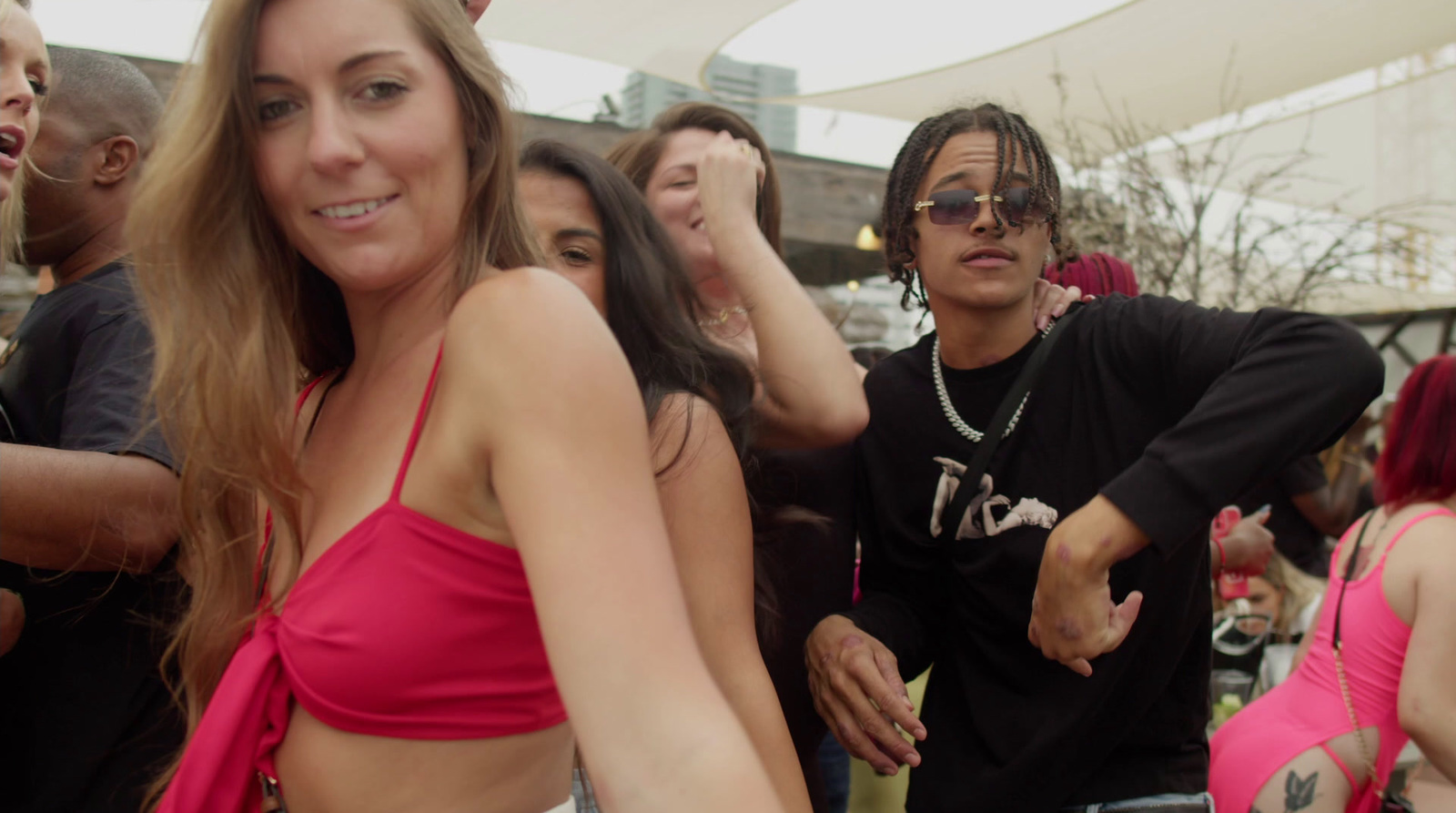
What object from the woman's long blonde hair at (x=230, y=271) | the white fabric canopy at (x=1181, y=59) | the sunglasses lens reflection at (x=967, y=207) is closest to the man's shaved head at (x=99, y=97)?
the woman's long blonde hair at (x=230, y=271)

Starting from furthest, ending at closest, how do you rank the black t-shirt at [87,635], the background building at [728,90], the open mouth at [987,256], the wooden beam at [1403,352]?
the wooden beam at [1403,352] → the background building at [728,90] → the open mouth at [987,256] → the black t-shirt at [87,635]

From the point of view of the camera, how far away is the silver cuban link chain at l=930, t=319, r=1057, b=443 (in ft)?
7.06

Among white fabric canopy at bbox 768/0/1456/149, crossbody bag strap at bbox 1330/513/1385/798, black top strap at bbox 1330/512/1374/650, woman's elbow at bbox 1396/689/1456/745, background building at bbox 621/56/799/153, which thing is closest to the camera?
woman's elbow at bbox 1396/689/1456/745

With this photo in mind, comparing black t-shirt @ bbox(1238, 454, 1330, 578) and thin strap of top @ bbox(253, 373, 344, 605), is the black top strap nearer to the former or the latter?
black t-shirt @ bbox(1238, 454, 1330, 578)

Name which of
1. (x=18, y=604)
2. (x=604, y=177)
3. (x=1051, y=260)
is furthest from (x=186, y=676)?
(x=1051, y=260)

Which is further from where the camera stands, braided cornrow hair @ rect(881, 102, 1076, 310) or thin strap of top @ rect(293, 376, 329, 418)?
braided cornrow hair @ rect(881, 102, 1076, 310)

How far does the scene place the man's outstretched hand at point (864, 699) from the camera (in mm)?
1899

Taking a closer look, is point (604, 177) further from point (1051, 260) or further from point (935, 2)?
point (935, 2)

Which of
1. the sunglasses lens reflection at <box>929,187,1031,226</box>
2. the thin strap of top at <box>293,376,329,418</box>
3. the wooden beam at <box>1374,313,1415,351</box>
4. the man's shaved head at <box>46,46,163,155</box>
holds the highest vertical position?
the man's shaved head at <box>46,46,163,155</box>

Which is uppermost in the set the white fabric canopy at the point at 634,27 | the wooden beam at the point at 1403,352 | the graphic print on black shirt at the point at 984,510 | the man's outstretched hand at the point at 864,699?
the white fabric canopy at the point at 634,27

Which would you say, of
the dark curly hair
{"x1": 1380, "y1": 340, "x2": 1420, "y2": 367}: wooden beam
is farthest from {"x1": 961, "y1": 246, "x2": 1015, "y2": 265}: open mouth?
{"x1": 1380, "y1": 340, "x2": 1420, "y2": 367}: wooden beam

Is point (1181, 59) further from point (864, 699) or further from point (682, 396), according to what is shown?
point (682, 396)

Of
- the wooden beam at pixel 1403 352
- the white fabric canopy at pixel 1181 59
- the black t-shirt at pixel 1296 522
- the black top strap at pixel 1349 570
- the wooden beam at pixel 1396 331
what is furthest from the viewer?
the wooden beam at pixel 1403 352

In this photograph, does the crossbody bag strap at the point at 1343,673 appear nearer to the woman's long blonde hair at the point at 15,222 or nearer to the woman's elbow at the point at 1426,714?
the woman's elbow at the point at 1426,714
